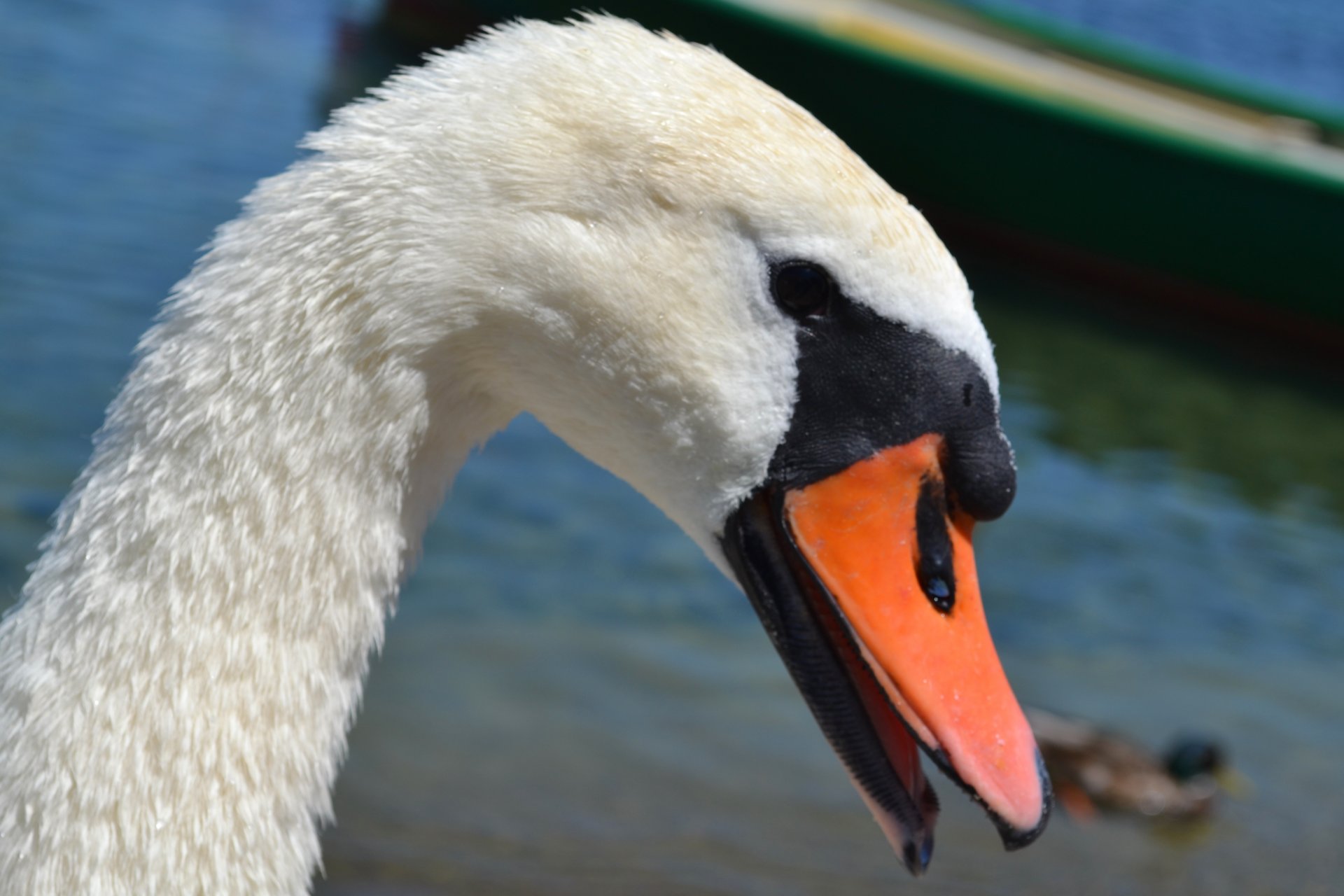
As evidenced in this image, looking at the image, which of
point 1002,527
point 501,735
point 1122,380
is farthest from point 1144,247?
point 501,735

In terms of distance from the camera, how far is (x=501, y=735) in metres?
6.07

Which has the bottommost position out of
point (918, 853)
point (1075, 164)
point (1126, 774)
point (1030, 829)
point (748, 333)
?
point (1126, 774)

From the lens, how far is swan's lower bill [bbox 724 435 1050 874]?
6.57 ft

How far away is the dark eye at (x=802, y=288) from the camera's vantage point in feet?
6.40


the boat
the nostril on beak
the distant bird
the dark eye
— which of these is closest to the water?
the distant bird

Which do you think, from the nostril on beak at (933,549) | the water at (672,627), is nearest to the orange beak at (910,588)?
the nostril on beak at (933,549)

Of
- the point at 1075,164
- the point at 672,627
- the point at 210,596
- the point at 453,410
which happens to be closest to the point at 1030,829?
the point at 453,410

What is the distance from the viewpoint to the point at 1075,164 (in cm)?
1416

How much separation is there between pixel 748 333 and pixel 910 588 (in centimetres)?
42

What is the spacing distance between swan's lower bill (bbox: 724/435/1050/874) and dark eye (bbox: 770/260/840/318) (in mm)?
231

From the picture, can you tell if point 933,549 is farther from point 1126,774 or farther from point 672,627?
point 1126,774

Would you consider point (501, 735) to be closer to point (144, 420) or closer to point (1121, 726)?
point (1121, 726)

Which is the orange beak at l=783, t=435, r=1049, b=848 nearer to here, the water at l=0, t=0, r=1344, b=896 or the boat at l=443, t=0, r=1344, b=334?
the water at l=0, t=0, r=1344, b=896

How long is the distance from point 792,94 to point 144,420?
552 inches
